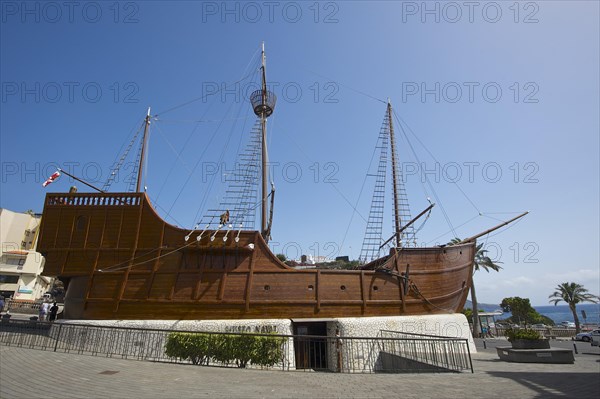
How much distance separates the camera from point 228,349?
948cm

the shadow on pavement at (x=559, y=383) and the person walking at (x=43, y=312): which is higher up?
the shadow on pavement at (x=559, y=383)

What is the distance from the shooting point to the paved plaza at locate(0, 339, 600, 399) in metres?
5.73

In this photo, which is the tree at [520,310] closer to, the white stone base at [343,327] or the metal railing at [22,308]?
the white stone base at [343,327]

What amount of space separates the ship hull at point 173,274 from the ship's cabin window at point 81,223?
4cm

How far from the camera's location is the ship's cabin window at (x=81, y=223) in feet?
46.0

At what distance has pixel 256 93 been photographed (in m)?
21.4

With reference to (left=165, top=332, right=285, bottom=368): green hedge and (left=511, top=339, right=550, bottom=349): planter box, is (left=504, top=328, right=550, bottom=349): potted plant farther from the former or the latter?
(left=165, top=332, right=285, bottom=368): green hedge

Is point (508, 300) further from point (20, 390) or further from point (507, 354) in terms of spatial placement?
point (20, 390)

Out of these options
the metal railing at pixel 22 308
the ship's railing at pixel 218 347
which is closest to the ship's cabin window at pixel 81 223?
the ship's railing at pixel 218 347

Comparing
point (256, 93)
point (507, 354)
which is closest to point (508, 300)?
point (507, 354)

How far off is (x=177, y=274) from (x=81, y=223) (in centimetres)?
509

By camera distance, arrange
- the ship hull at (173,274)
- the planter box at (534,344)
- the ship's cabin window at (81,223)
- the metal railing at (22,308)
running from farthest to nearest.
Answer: the metal railing at (22,308) < the ship's cabin window at (81,223) < the ship hull at (173,274) < the planter box at (534,344)

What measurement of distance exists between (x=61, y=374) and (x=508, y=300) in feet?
194

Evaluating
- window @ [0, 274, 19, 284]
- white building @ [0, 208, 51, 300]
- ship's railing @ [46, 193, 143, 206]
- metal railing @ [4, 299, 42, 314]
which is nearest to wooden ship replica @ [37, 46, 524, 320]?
ship's railing @ [46, 193, 143, 206]
